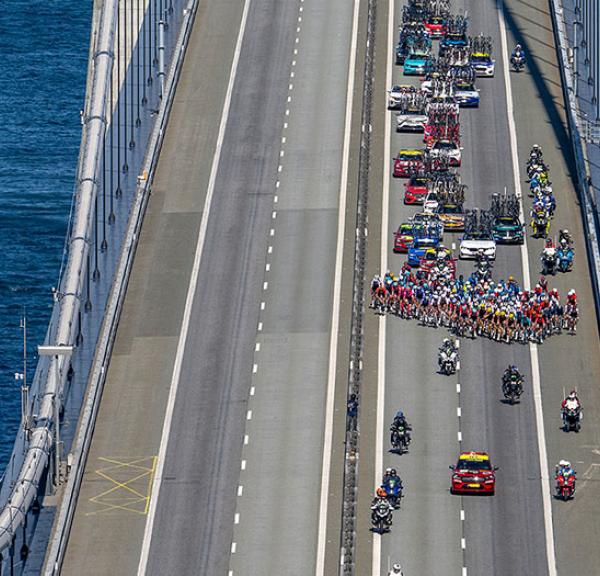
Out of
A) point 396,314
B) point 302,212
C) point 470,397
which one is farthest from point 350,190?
point 470,397

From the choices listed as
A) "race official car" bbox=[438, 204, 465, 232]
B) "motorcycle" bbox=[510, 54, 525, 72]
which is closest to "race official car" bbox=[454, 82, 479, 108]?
"motorcycle" bbox=[510, 54, 525, 72]

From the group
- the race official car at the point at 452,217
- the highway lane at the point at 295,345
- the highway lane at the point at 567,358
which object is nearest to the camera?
the highway lane at the point at 567,358

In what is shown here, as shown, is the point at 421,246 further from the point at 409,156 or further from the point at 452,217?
the point at 409,156

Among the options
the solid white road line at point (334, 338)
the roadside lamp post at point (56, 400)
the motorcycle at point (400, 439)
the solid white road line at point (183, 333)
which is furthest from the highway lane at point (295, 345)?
the roadside lamp post at point (56, 400)

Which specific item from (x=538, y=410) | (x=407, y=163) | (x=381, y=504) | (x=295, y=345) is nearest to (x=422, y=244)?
(x=295, y=345)

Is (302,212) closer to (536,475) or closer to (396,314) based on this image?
(396,314)

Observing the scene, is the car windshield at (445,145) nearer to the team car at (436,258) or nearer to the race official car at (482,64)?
the race official car at (482,64)
